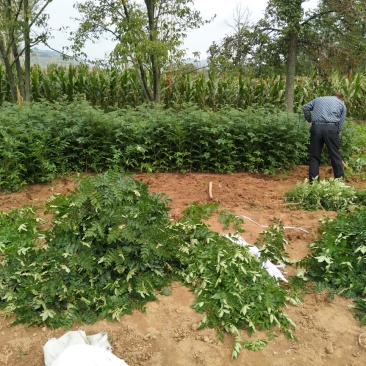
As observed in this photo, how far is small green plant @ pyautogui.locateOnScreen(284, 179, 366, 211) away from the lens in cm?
552

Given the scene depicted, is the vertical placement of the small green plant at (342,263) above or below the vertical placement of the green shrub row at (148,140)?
below

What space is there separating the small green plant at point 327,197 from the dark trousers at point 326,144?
41.2 inches

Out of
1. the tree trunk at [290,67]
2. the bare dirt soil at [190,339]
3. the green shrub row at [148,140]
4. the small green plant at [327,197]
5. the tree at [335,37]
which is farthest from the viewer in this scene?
the tree trunk at [290,67]

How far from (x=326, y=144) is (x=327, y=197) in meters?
1.57

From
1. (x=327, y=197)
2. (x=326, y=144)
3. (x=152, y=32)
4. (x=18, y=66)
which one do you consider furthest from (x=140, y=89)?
(x=327, y=197)

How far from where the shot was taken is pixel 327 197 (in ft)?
18.3

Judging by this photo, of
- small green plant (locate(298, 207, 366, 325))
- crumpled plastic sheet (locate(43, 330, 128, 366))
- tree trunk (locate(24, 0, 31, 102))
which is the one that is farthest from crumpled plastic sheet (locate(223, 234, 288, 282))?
tree trunk (locate(24, 0, 31, 102))

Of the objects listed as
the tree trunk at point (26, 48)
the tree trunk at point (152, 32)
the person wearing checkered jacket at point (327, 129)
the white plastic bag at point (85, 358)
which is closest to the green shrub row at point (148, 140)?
the person wearing checkered jacket at point (327, 129)

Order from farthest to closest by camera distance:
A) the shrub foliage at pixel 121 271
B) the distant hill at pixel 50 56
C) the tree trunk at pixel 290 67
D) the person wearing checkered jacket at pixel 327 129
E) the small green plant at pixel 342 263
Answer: the tree trunk at pixel 290 67 → the distant hill at pixel 50 56 → the person wearing checkered jacket at pixel 327 129 → the small green plant at pixel 342 263 → the shrub foliage at pixel 121 271

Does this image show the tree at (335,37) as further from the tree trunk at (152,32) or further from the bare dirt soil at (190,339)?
the bare dirt soil at (190,339)

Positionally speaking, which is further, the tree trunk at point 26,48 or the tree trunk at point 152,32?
the tree trunk at point 152,32

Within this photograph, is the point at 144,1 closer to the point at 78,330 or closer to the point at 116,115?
the point at 116,115

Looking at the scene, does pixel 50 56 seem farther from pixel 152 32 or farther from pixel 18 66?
pixel 152 32

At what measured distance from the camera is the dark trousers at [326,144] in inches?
266
